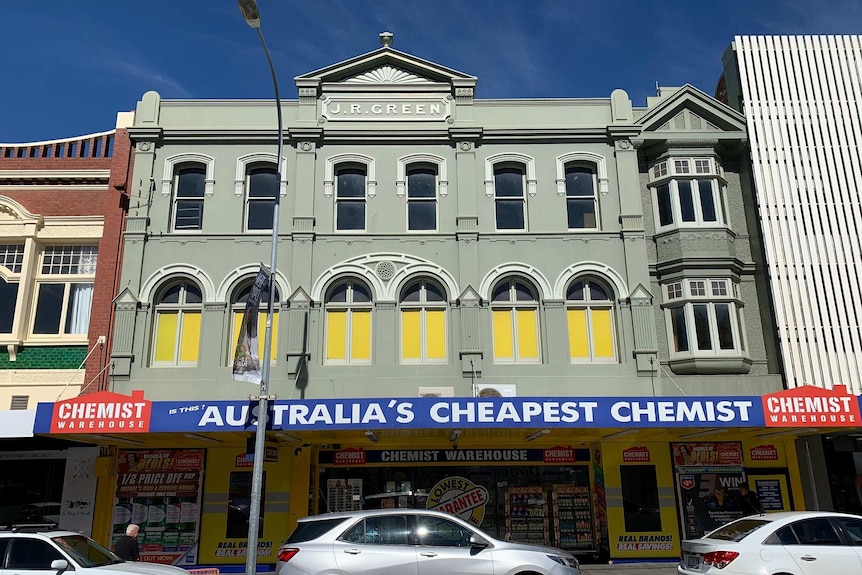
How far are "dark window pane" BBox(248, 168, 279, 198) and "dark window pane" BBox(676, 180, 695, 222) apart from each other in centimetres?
1004

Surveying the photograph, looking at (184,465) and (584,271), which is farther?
(584,271)

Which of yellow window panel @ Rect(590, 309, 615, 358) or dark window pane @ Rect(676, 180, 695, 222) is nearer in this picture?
yellow window panel @ Rect(590, 309, 615, 358)

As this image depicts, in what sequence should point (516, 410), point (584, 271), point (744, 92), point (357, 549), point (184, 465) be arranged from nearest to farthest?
point (357, 549), point (516, 410), point (184, 465), point (584, 271), point (744, 92)

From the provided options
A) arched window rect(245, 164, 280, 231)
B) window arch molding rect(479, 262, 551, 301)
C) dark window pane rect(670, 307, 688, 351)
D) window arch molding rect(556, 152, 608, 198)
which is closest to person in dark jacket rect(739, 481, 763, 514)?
dark window pane rect(670, 307, 688, 351)

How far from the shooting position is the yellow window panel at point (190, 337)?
17.0m

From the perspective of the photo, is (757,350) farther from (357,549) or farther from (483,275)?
(357,549)

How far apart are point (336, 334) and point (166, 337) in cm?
A: 391

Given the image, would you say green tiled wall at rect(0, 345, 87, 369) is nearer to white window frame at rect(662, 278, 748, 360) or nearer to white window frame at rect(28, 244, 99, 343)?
white window frame at rect(28, 244, 99, 343)

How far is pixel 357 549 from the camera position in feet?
33.6

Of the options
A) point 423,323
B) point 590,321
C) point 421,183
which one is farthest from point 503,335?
point 421,183

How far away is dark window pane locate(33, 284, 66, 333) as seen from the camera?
17375 millimetres

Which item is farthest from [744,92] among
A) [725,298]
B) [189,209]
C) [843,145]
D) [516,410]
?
[189,209]

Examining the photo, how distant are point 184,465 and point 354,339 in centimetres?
465

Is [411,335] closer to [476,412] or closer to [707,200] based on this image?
[476,412]
